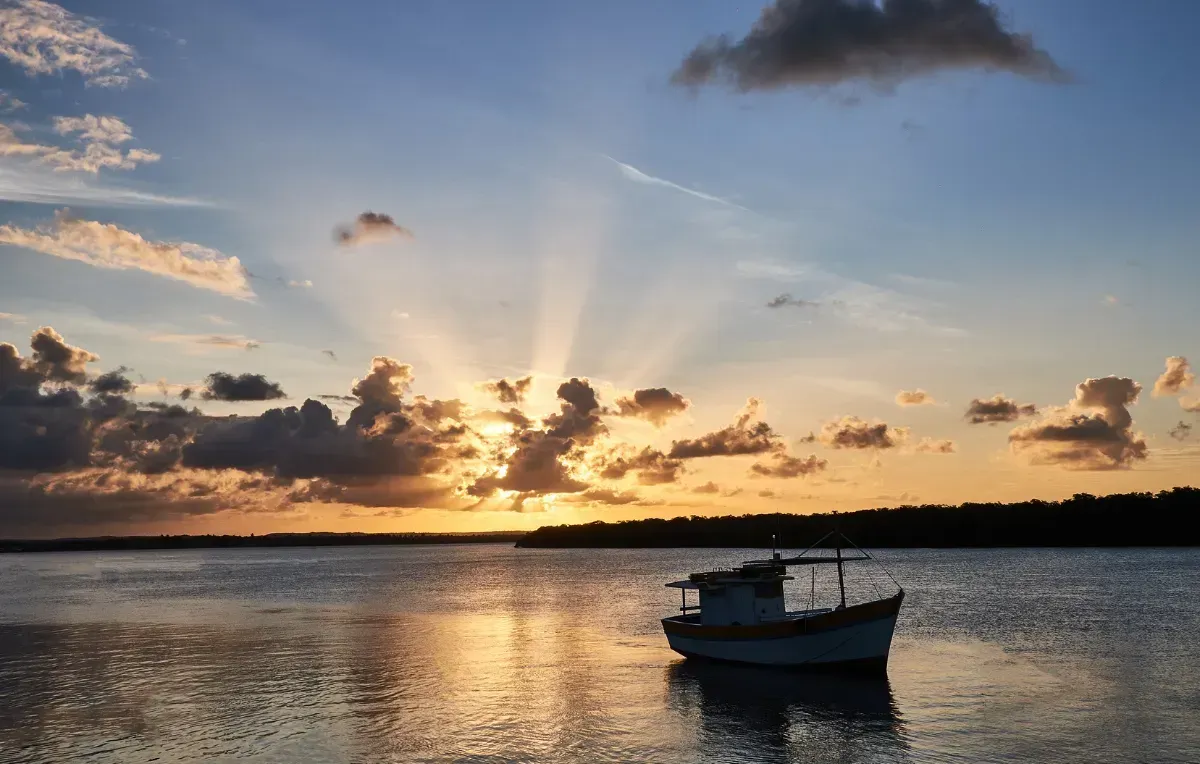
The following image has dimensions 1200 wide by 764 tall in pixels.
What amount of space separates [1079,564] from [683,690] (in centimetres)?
13471

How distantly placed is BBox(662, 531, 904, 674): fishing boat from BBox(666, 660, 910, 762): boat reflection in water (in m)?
0.84

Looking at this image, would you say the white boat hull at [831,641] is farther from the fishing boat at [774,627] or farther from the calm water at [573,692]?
the calm water at [573,692]

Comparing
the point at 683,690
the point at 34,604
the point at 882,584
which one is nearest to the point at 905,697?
the point at 683,690

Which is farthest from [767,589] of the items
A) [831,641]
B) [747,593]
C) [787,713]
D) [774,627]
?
[787,713]

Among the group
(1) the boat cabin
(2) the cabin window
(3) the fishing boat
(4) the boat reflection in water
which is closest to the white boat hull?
(3) the fishing boat

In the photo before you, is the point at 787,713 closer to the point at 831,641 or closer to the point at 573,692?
the point at 831,641

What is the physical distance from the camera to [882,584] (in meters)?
118

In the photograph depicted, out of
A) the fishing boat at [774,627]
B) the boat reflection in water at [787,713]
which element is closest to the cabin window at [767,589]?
the fishing boat at [774,627]

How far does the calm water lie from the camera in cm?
3045

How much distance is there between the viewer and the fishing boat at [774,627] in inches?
1674

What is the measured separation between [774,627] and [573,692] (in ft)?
34.4

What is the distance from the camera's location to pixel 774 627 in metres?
43.8

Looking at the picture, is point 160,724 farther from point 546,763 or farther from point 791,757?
point 791,757

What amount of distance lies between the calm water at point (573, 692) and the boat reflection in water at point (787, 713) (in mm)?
148
